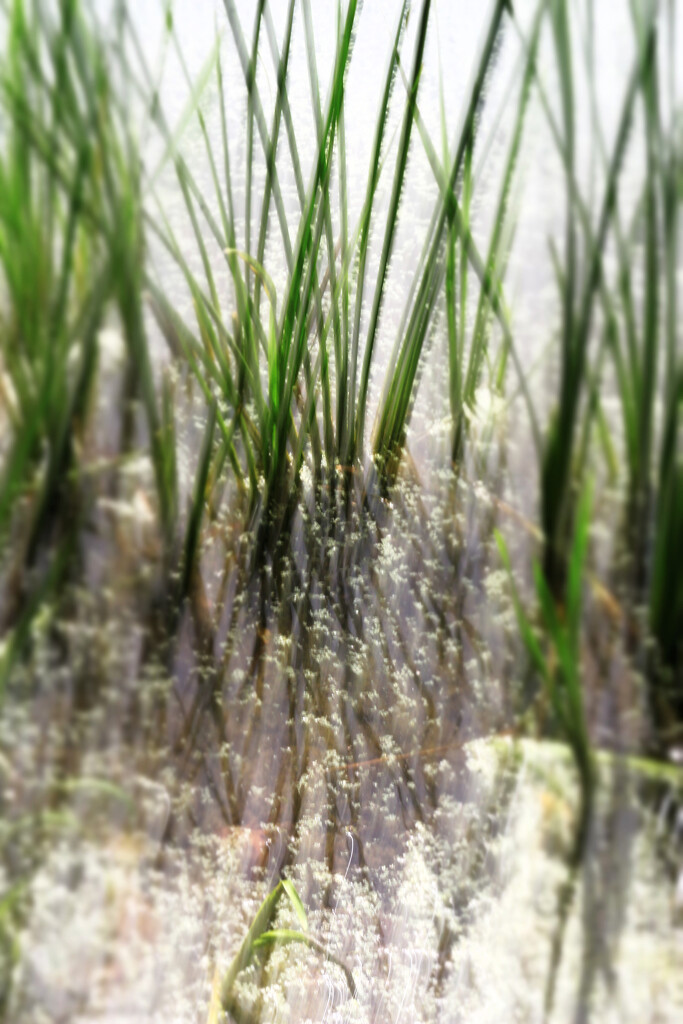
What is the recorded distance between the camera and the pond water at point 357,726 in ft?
0.88

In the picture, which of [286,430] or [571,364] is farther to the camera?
[286,430]

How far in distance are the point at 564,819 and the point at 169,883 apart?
168 mm

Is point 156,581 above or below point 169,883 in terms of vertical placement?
above

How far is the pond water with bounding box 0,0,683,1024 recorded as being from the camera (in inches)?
10.6

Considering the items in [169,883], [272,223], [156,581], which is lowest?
[169,883]

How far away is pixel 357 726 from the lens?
359mm

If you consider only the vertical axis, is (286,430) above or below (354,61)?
below

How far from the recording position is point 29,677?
292mm

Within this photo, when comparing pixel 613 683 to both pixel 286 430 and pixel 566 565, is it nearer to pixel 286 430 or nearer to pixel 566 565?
pixel 566 565

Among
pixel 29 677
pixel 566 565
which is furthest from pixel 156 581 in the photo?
pixel 566 565

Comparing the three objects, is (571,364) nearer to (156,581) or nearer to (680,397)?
(680,397)

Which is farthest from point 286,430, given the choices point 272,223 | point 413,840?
point 413,840

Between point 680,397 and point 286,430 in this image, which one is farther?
point 286,430

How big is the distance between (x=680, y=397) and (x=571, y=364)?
0.04 meters
